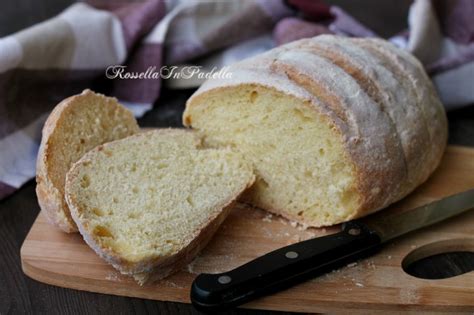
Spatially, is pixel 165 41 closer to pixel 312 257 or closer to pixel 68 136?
pixel 68 136

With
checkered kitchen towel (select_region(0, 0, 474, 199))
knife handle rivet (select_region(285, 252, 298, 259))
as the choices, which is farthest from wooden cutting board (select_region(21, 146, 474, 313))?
checkered kitchen towel (select_region(0, 0, 474, 199))

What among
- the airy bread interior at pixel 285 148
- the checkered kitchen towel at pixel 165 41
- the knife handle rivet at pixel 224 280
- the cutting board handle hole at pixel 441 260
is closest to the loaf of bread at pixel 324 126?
the airy bread interior at pixel 285 148

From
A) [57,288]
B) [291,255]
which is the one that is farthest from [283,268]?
[57,288]

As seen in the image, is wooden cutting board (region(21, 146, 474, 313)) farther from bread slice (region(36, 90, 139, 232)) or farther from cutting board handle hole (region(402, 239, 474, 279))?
bread slice (region(36, 90, 139, 232))

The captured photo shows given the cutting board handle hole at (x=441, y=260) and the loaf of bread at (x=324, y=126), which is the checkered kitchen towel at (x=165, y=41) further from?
the cutting board handle hole at (x=441, y=260)

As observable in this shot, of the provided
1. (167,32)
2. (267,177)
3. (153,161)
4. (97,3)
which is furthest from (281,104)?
(97,3)
